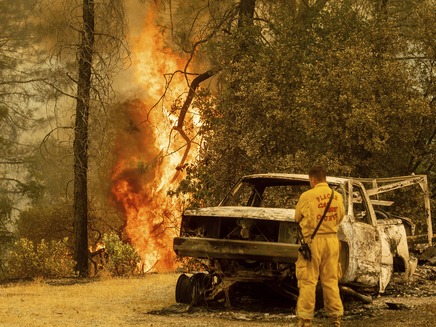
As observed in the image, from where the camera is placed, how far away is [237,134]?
2138cm

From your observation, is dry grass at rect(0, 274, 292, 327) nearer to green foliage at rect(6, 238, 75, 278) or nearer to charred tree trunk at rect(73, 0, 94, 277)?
green foliage at rect(6, 238, 75, 278)

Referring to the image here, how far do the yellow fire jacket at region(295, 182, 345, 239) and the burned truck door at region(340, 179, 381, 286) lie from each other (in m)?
1.72

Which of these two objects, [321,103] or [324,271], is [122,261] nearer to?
[321,103]

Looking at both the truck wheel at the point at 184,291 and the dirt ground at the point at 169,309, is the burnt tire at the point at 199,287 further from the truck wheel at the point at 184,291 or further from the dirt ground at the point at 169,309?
the dirt ground at the point at 169,309

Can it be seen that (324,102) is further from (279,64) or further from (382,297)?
(382,297)

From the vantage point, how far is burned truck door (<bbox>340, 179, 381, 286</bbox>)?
11.6 metres

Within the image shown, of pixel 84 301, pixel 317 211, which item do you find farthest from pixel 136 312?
pixel 317 211

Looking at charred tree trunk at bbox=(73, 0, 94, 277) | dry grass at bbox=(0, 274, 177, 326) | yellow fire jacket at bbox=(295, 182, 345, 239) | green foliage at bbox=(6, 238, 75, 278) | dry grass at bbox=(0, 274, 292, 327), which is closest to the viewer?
yellow fire jacket at bbox=(295, 182, 345, 239)

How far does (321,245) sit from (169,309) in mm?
3408

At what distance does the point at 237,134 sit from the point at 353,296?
9.05 m

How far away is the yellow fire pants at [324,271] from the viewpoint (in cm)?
973

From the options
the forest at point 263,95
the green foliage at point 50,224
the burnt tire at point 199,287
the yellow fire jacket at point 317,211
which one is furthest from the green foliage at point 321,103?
the yellow fire jacket at point 317,211

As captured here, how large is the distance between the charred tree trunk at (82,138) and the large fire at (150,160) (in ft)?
8.00

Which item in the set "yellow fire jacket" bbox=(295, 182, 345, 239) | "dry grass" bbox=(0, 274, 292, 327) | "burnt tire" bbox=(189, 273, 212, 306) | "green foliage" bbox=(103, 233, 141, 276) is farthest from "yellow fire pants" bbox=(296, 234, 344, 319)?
"green foliage" bbox=(103, 233, 141, 276)
